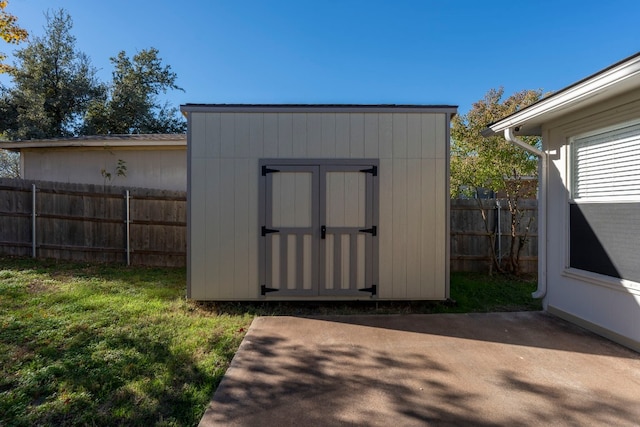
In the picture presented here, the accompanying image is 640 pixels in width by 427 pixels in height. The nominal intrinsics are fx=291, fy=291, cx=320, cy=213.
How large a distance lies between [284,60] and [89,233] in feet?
22.8

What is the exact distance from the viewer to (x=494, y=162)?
533 cm

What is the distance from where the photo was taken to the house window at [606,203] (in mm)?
2805

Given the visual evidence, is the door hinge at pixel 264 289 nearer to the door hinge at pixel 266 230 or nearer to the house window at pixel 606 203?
the door hinge at pixel 266 230

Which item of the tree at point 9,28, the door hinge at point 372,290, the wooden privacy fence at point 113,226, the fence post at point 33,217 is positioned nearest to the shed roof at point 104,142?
the wooden privacy fence at point 113,226

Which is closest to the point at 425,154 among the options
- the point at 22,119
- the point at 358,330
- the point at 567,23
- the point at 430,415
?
the point at 358,330

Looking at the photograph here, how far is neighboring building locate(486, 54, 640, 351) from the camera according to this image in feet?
9.11

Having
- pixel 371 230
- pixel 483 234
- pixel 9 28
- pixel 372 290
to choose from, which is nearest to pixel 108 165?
pixel 9 28

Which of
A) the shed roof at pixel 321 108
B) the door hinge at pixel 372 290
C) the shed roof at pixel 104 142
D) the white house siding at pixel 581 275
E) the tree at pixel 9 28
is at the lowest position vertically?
the door hinge at pixel 372 290

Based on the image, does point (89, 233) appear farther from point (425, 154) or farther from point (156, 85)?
point (156, 85)

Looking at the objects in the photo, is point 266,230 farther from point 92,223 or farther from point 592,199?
point 92,223

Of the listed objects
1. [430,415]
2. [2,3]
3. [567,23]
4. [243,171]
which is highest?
[567,23]

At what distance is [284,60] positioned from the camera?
8.93m

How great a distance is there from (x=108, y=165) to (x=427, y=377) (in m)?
8.70

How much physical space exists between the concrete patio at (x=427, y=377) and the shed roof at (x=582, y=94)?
244 centimetres
